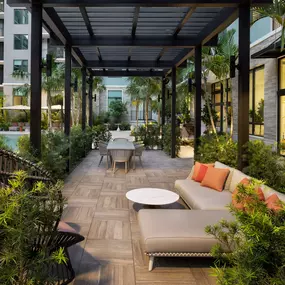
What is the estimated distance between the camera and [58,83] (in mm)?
16609

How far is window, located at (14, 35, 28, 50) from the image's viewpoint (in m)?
28.9

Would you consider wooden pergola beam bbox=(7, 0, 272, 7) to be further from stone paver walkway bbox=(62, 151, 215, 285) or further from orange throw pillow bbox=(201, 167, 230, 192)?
stone paver walkway bbox=(62, 151, 215, 285)

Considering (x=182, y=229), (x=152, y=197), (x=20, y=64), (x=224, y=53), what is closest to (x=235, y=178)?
(x=152, y=197)

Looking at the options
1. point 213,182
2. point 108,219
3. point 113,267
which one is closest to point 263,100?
point 213,182

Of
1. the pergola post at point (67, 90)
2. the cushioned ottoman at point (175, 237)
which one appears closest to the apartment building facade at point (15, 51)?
the pergola post at point (67, 90)

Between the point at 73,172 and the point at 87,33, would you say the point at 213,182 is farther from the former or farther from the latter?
the point at 87,33

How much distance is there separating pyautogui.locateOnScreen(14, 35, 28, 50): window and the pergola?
2177 cm

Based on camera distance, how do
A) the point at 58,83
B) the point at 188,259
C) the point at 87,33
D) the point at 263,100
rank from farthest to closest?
the point at 58,83, the point at 263,100, the point at 87,33, the point at 188,259

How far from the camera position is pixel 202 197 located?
14.3 ft

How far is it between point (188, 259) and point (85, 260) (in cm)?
106

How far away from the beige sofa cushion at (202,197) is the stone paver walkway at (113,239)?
847 millimetres

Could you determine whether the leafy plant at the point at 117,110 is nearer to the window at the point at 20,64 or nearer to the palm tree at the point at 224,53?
the window at the point at 20,64

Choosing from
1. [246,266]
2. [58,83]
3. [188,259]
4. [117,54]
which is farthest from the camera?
[58,83]

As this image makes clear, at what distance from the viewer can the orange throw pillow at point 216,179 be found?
4.77m
